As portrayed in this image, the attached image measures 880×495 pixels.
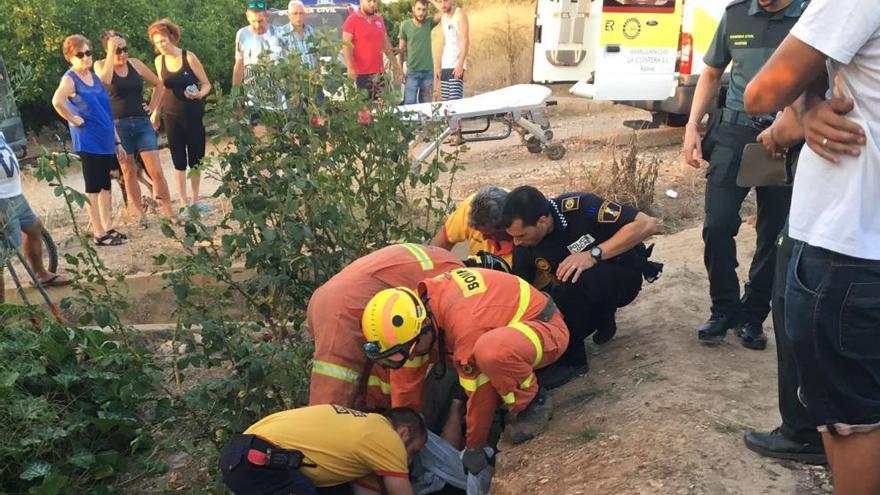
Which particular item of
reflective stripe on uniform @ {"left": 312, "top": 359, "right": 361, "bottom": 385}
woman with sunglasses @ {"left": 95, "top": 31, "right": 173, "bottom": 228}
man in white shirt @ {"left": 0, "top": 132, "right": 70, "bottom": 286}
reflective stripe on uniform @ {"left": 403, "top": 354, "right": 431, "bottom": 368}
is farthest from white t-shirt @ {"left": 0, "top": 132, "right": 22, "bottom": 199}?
reflective stripe on uniform @ {"left": 403, "top": 354, "right": 431, "bottom": 368}

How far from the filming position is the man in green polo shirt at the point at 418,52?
852 centimetres

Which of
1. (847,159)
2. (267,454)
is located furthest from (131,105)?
(847,159)

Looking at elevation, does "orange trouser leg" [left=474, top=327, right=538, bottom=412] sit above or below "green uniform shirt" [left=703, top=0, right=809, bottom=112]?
below

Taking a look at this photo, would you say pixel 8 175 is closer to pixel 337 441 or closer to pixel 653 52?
pixel 337 441

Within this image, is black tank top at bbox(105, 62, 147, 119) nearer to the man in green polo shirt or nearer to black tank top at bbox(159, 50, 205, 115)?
black tank top at bbox(159, 50, 205, 115)

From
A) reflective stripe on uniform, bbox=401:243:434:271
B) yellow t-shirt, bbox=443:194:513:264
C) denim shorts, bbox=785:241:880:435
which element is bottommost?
yellow t-shirt, bbox=443:194:513:264

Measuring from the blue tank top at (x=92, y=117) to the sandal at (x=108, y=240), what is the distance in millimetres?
684

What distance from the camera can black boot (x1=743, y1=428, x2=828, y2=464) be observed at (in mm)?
2516

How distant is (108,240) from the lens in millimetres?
6527

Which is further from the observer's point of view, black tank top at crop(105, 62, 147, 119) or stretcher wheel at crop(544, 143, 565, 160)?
stretcher wheel at crop(544, 143, 565, 160)

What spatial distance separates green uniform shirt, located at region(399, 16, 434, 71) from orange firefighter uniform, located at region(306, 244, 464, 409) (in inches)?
224

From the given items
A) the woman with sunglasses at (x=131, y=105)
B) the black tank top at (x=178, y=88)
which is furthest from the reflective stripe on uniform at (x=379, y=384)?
the black tank top at (x=178, y=88)

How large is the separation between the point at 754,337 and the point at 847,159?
6.40 ft

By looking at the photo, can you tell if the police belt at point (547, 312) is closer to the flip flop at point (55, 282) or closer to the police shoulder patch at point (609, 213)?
the police shoulder patch at point (609, 213)
